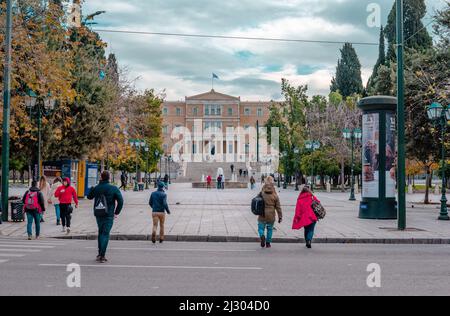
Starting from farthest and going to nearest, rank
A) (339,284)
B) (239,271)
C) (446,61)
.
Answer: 1. (446,61)
2. (239,271)
3. (339,284)

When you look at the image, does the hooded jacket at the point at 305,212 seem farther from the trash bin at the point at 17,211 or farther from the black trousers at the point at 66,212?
the trash bin at the point at 17,211

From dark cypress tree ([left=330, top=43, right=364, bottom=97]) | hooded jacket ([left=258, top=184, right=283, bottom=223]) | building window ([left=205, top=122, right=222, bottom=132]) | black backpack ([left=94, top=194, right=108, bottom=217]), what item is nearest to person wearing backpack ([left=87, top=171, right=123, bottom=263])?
black backpack ([left=94, top=194, right=108, bottom=217])

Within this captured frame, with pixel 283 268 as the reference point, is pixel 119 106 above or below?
above

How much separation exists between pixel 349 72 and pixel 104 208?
82195 mm

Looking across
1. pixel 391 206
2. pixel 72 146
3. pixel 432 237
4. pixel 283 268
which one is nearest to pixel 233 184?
pixel 72 146

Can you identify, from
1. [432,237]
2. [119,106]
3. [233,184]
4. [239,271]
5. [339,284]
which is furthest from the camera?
[233,184]

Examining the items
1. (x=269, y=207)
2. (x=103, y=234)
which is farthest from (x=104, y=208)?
(x=269, y=207)

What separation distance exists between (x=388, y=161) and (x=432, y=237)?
252 inches

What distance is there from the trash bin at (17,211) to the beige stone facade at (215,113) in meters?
118

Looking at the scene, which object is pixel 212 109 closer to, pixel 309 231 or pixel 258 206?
pixel 309 231

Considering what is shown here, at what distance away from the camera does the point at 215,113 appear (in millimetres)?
142500
